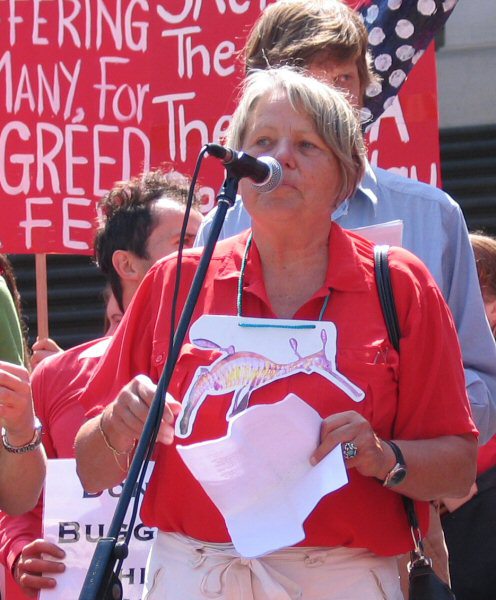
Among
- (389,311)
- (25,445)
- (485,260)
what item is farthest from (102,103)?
(389,311)

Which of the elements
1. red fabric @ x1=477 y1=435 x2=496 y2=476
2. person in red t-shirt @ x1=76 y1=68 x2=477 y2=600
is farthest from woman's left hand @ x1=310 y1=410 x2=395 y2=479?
red fabric @ x1=477 y1=435 x2=496 y2=476

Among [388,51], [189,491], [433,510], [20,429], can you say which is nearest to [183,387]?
[189,491]

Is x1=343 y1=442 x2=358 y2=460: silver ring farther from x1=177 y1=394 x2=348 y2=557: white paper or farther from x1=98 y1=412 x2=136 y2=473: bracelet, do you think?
x1=98 y1=412 x2=136 y2=473: bracelet

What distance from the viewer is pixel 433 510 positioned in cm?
255

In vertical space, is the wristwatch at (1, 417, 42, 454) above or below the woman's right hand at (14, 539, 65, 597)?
above

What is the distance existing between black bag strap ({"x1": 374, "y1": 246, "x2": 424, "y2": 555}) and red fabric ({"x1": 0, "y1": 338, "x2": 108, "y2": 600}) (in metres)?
1.28

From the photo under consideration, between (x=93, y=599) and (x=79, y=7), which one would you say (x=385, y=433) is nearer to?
(x=93, y=599)

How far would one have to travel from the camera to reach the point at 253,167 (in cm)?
203

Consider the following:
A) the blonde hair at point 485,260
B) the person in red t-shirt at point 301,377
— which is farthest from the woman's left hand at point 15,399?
the blonde hair at point 485,260

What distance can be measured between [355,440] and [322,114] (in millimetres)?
677

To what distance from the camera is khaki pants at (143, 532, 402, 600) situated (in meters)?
2.07

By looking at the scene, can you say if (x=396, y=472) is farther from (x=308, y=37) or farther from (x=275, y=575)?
(x=308, y=37)

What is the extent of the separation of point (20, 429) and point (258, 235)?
68 cm

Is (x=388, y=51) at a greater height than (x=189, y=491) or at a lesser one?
greater
